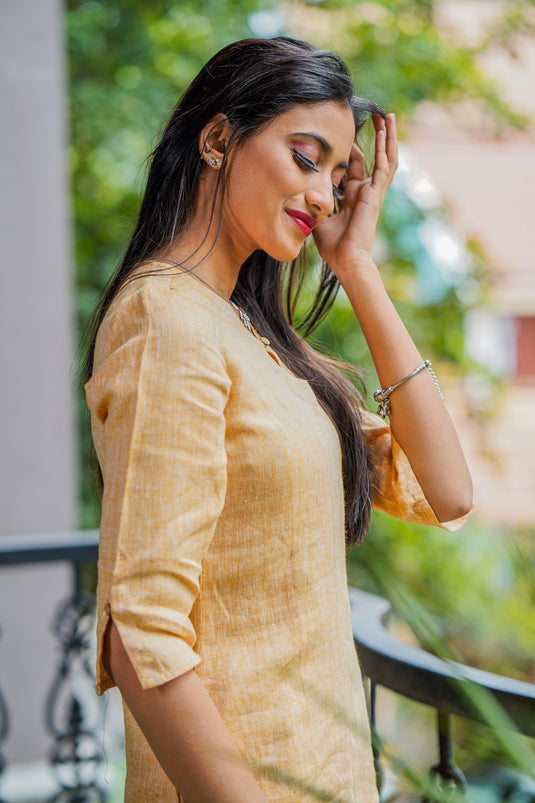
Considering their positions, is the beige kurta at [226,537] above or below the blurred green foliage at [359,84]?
below

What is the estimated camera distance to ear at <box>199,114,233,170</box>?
3.59 feet

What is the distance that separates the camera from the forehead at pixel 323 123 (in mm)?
1062

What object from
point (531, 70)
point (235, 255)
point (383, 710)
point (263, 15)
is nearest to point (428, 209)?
point (263, 15)

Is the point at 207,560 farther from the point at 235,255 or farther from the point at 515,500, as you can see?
the point at 515,500

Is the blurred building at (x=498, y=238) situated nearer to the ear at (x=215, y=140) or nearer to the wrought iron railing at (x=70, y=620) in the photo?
the wrought iron railing at (x=70, y=620)

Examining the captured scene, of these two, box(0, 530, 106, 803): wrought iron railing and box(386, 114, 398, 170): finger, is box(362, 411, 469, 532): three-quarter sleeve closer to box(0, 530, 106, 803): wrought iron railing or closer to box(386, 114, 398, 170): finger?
box(386, 114, 398, 170): finger

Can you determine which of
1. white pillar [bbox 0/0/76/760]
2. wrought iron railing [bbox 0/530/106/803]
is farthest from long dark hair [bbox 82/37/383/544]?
white pillar [bbox 0/0/76/760]

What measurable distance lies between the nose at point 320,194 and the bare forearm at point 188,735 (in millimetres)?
559

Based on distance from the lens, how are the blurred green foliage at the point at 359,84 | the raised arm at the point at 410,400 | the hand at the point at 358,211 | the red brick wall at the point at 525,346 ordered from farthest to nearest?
the red brick wall at the point at 525,346 < the blurred green foliage at the point at 359,84 < the hand at the point at 358,211 < the raised arm at the point at 410,400

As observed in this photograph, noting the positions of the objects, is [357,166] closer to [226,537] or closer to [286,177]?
[286,177]

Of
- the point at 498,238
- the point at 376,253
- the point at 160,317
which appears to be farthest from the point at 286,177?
the point at 498,238

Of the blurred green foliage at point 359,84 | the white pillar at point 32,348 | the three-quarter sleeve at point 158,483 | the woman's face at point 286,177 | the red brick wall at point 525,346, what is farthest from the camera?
the red brick wall at point 525,346

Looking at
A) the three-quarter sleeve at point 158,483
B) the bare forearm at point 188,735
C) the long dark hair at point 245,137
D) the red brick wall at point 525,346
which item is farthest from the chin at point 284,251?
the red brick wall at point 525,346

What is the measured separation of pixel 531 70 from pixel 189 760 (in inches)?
274
